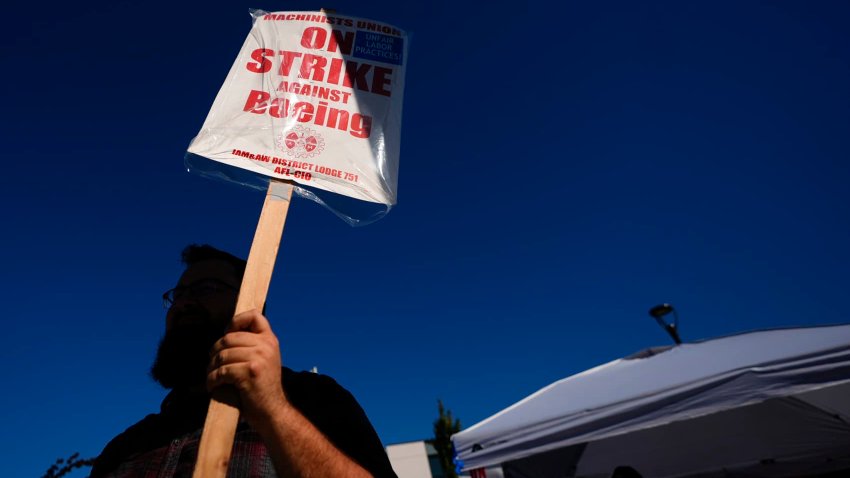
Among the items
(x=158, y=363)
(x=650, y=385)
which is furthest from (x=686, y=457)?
(x=158, y=363)

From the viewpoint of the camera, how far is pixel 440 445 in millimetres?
20266

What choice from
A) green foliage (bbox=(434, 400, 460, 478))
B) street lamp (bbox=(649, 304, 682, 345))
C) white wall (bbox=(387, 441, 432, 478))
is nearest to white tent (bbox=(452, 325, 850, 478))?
street lamp (bbox=(649, 304, 682, 345))

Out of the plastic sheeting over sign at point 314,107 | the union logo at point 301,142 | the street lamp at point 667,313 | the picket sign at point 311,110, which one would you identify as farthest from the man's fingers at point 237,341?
the street lamp at point 667,313

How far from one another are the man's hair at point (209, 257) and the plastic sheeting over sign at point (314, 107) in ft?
2.32

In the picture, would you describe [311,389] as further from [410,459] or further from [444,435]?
[410,459]

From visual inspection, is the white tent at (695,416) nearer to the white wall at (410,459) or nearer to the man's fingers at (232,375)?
the man's fingers at (232,375)

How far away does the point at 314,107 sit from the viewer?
1.61 m

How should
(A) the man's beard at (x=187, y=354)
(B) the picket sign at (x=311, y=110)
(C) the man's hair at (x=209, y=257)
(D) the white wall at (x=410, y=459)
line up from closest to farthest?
1. (B) the picket sign at (x=311, y=110)
2. (A) the man's beard at (x=187, y=354)
3. (C) the man's hair at (x=209, y=257)
4. (D) the white wall at (x=410, y=459)

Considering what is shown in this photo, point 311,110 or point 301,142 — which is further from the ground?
point 311,110

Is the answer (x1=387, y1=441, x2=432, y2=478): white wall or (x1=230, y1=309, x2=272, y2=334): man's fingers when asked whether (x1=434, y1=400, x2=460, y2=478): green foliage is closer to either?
(x1=387, y1=441, x2=432, y2=478): white wall

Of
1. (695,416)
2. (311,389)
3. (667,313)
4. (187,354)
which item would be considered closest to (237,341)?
(311,389)

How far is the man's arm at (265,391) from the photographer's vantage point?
963 mm

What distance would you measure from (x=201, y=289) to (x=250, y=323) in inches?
41.3

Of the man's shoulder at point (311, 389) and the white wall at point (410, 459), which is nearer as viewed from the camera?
the man's shoulder at point (311, 389)
